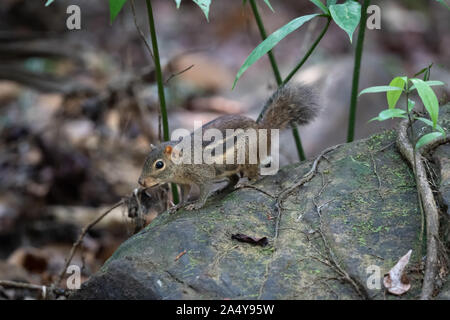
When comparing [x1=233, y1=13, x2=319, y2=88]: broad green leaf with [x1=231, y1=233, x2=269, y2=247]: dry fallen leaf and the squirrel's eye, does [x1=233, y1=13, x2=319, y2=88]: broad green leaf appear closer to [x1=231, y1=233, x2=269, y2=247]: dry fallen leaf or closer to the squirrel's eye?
[x1=231, y1=233, x2=269, y2=247]: dry fallen leaf

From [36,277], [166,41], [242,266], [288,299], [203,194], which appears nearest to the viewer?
[288,299]

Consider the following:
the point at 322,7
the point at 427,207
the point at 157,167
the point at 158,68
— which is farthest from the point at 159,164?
the point at 427,207

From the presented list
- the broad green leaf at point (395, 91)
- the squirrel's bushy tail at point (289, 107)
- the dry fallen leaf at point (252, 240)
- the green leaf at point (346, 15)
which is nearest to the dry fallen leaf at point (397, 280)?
the dry fallen leaf at point (252, 240)

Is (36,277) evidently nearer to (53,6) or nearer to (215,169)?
(215,169)

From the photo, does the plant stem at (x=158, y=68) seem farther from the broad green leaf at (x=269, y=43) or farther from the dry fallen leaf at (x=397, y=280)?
the dry fallen leaf at (x=397, y=280)

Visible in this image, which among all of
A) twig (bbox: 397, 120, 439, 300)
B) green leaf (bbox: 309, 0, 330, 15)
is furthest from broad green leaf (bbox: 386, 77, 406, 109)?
green leaf (bbox: 309, 0, 330, 15)

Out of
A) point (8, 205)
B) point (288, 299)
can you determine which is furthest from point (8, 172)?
point (288, 299)

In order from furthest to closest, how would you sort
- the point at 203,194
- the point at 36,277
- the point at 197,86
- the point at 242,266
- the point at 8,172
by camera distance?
the point at 197,86
the point at 8,172
the point at 36,277
the point at 203,194
the point at 242,266
